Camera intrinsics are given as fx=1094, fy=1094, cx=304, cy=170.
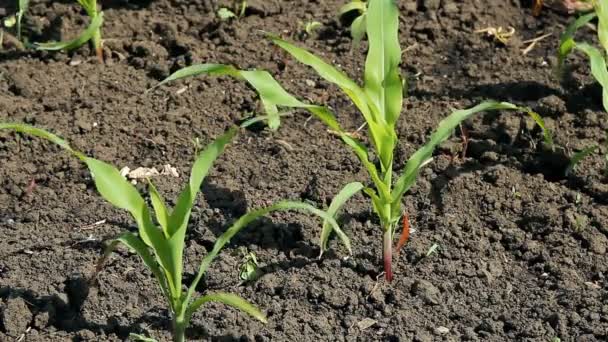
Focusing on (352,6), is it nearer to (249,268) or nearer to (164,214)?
(249,268)

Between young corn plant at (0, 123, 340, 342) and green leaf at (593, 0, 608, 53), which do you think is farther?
green leaf at (593, 0, 608, 53)

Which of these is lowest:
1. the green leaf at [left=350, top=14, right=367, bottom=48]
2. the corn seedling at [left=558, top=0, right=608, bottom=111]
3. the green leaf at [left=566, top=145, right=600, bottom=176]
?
the green leaf at [left=566, top=145, right=600, bottom=176]

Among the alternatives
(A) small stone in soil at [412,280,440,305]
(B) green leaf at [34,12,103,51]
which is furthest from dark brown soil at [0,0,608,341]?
(B) green leaf at [34,12,103,51]

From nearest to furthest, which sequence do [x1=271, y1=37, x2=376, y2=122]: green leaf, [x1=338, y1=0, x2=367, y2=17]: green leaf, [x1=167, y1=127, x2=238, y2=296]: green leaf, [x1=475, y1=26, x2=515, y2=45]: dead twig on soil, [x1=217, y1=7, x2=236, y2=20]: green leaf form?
1. [x1=167, y1=127, x2=238, y2=296]: green leaf
2. [x1=271, y1=37, x2=376, y2=122]: green leaf
3. [x1=338, y1=0, x2=367, y2=17]: green leaf
4. [x1=475, y1=26, x2=515, y2=45]: dead twig on soil
5. [x1=217, y1=7, x2=236, y2=20]: green leaf

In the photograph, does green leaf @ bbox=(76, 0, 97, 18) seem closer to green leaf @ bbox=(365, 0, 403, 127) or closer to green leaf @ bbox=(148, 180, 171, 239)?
green leaf @ bbox=(365, 0, 403, 127)

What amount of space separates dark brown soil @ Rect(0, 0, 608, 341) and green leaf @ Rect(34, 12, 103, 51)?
0.39ft

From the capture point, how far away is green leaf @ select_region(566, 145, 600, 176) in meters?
3.56

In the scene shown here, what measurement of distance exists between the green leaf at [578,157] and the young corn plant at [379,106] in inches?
18.3

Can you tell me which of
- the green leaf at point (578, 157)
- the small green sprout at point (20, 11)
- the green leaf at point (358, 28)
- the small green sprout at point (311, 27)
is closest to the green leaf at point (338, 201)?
the green leaf at point (578, 157)

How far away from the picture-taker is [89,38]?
4066 mm

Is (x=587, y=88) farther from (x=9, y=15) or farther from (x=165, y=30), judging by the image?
(x=9, y=15)

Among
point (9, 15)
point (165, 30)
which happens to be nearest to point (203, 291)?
point (165, 30)

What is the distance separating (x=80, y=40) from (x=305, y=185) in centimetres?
105

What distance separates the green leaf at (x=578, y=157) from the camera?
11.7 feet
